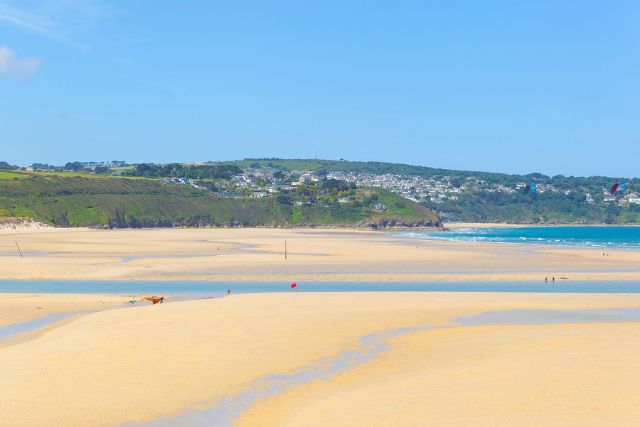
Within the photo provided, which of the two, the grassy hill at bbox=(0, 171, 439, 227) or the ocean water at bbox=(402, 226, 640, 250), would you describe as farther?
the grassy hill at bbox=(0, 171, 439, 227)

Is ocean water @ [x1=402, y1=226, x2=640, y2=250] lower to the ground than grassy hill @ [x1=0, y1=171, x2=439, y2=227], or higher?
lower

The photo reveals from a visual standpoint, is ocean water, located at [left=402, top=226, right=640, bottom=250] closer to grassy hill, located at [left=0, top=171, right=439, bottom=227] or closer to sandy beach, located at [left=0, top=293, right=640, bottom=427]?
grassy hill, located at [left=0, top=171, right=439, bottom=227]

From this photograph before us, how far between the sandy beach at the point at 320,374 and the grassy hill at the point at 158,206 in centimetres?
9620

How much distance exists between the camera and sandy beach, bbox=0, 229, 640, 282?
170 feet

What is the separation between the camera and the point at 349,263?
203 feet

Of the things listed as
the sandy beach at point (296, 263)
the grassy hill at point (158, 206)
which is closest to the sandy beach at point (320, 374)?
the sandy beach at point (296, 263)

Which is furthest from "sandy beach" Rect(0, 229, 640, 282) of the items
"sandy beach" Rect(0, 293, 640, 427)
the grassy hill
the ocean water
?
the grassy hill

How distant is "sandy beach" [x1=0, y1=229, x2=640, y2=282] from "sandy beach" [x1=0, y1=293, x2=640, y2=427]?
19168 millimetres

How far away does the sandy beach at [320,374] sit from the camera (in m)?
16.7

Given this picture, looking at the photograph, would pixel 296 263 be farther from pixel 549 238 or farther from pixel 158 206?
pixel 158 206

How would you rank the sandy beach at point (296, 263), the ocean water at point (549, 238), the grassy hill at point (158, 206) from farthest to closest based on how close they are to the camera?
the grassy hill at point (158, 206) → the ocean water at point (549, 238) → the sandy beach at point (296, 263)

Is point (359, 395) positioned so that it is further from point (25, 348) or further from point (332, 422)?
point (25, 348)

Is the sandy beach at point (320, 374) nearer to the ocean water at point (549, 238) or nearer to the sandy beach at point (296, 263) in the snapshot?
the sandy beach at point (296, 263)

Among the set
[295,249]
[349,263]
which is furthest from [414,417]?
[295,249]
